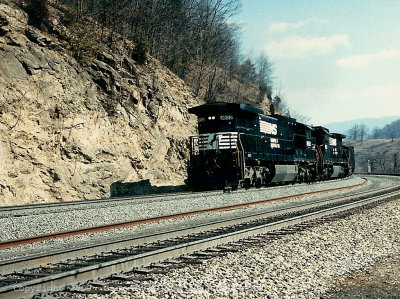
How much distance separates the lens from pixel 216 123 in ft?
63.7

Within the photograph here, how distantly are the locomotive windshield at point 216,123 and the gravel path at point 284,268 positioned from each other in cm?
1027

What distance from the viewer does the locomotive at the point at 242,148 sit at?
731 inches

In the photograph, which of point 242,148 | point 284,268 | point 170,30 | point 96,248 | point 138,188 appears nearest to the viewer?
point 284,268

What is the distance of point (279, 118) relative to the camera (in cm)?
2378

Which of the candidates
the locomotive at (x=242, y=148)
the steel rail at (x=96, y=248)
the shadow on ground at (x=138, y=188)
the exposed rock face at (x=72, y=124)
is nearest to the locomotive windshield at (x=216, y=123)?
the locomotive at (x=242, y=148)

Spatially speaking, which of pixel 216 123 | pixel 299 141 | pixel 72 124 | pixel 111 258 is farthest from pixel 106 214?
pixel 299 141

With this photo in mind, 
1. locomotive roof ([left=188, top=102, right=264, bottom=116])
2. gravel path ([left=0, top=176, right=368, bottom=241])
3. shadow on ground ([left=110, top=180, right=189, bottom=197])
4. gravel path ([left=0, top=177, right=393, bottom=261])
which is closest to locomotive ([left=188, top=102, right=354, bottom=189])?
locomotive roof ([left=188, top=102, right=264, bottom=116])

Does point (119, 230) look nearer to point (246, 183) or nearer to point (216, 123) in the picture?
point (216, 123)

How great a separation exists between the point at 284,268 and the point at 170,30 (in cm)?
3614

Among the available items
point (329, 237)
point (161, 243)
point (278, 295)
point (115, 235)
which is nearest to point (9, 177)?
point (115, 235)

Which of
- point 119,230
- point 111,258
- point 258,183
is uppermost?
point 258,183

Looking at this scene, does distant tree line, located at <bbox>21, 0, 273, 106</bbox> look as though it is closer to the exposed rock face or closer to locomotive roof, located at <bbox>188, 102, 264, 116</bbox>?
the exposed rock face

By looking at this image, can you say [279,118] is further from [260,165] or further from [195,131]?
[195,131]

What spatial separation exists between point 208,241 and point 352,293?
292cm
